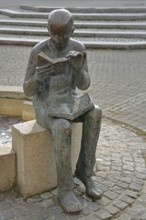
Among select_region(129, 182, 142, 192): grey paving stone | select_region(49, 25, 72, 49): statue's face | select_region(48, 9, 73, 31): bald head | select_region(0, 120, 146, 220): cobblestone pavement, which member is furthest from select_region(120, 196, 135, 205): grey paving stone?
select_region(48, 9, 73, 31): bald head

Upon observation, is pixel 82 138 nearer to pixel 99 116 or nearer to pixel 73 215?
pixel 99 116

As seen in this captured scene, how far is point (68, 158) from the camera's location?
3439mm

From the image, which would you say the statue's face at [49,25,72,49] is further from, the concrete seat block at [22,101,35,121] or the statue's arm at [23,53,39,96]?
→ the concrete seat block at [22,101,35,121]

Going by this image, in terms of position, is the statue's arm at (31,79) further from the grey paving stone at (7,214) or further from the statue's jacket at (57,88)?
the grey paving stone at (7,214)

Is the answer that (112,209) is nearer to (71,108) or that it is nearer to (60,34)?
(71,108)

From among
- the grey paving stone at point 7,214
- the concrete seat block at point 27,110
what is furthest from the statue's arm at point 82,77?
the concrete seat block at point 27,110

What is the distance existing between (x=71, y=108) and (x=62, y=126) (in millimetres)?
251

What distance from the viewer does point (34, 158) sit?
11.9ft

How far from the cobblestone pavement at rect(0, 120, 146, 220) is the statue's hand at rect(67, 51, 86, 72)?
4.07 ft

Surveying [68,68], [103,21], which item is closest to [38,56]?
[68,68]

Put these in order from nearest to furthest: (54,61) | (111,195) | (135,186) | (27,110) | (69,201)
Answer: (54,61) → (69,201) → (111,195) → (135,186) → (27,110)

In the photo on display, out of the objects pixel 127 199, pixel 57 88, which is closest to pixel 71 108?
pixel 57 88

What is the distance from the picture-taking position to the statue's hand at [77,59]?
134 inches

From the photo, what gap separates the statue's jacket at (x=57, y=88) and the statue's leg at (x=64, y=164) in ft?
0.41
